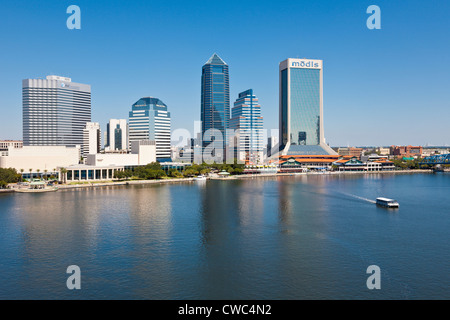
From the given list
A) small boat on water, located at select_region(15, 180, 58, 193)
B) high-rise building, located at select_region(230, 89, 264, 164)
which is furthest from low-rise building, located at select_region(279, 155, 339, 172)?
small boat on water, located at select_region(15, 180, 58, 193)

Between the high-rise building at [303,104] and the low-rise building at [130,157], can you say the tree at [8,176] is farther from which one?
the high-rise building at [303,104]

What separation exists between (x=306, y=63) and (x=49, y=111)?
120m

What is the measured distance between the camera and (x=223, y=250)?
33.0m

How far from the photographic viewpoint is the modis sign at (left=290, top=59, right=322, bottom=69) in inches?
6452

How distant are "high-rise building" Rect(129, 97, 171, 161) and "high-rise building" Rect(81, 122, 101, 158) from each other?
34.8 m

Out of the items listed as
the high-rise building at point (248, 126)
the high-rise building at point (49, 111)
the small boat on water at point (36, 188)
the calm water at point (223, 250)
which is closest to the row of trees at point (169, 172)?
the small boat on water at point (36, 188)

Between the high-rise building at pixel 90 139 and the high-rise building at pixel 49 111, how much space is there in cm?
770

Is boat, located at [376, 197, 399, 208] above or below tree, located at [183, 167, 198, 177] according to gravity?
below

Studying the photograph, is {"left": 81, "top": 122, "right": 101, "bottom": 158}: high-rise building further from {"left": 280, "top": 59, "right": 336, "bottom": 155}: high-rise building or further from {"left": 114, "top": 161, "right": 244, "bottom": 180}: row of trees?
{"left": 280, "top": 59, "right": 336, "bottom": 155}: high-rise building

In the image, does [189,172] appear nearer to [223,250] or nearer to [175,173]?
[175,173]

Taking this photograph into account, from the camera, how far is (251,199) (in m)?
65.5

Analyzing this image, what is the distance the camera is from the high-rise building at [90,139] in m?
160
